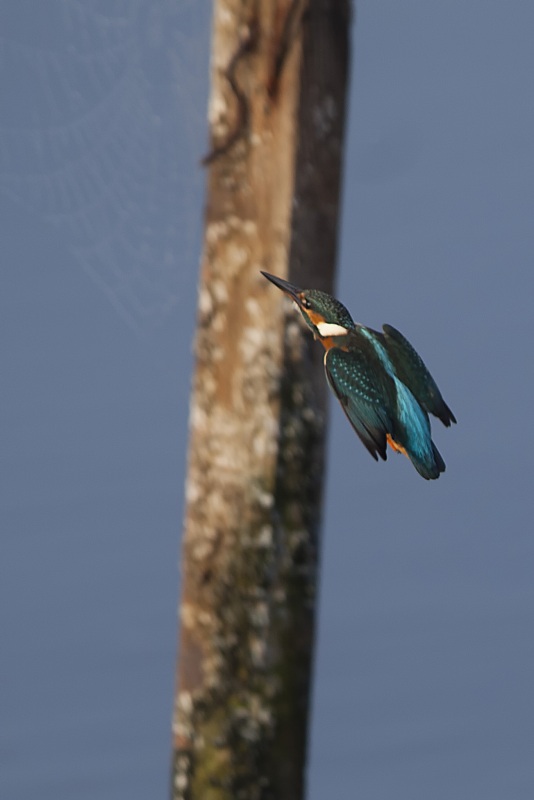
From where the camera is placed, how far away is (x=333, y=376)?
13.7ft

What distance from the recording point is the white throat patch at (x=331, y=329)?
419 cm

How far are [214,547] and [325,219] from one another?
1213 mm

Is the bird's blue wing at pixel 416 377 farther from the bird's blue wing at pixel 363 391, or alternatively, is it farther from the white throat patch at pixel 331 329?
the white throat patch at pixel 331 329

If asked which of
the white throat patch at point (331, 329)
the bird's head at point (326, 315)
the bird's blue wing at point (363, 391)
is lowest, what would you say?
the bird's blue wing at point (363, 391)

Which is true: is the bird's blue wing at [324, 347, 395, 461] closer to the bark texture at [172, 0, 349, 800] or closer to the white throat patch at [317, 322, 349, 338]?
the white throat patch at [317, 322, 349, 338]

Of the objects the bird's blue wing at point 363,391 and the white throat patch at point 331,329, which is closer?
the bird's blue wing at point 363,391

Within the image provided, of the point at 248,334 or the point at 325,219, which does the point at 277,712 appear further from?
the point at 325,219

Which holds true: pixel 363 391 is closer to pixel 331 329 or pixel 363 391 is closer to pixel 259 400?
pixel 331 329

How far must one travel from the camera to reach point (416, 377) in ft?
14.0

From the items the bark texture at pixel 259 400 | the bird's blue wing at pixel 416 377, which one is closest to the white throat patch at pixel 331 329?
the bird's blue wing at pixel 416 377

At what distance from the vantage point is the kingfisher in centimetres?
405

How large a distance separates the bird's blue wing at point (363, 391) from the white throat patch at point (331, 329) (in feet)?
0.14

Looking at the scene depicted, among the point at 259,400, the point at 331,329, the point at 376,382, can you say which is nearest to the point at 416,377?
the point at 376,382

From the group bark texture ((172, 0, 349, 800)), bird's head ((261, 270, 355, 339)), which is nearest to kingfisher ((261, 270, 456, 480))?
bird's head ((261, 270, 355, 339))
